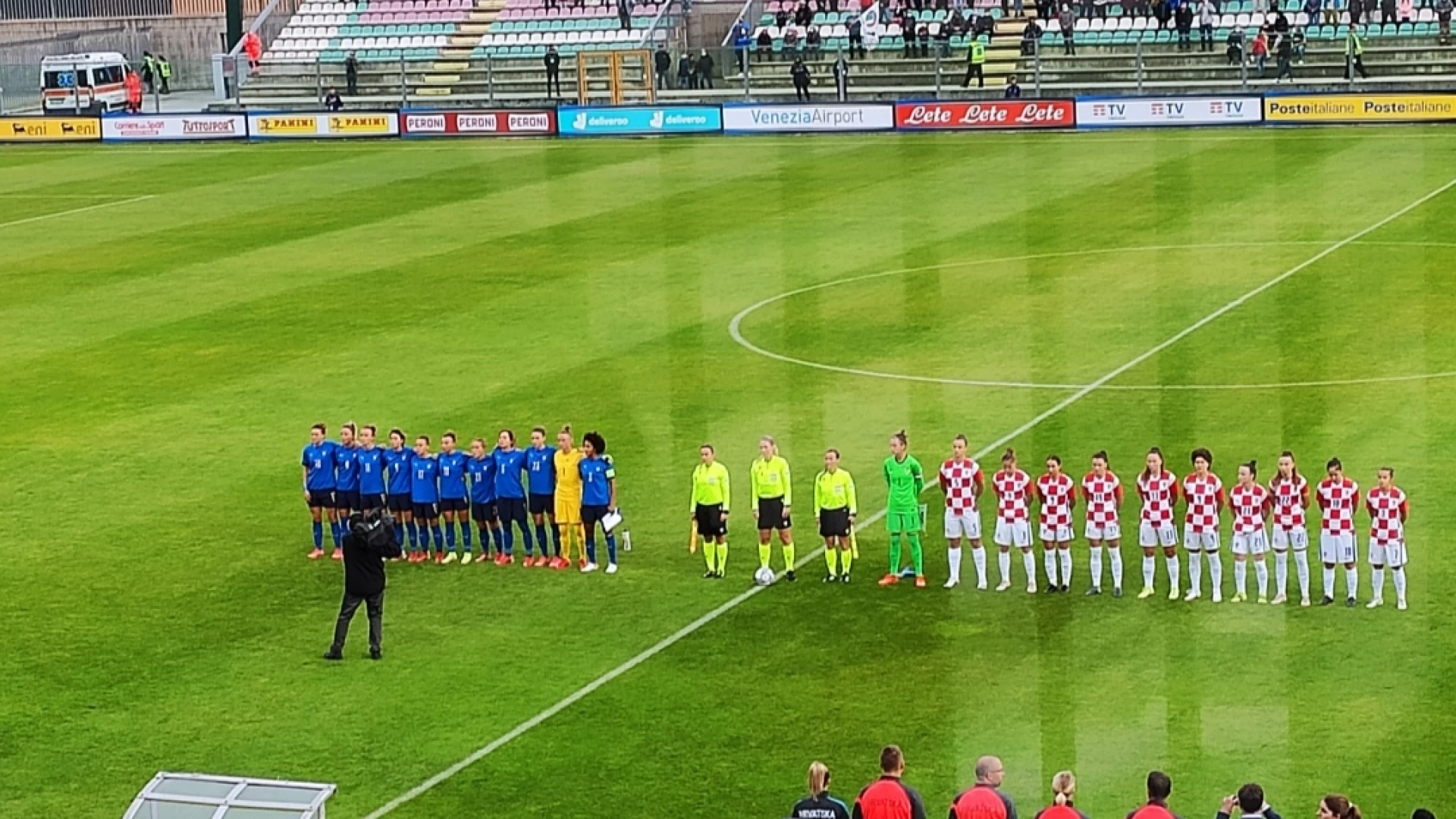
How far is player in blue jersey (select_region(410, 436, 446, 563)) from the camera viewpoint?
2258 cm

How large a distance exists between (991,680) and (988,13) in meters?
48.6

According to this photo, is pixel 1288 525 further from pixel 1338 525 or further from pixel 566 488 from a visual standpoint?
pixel 566 488

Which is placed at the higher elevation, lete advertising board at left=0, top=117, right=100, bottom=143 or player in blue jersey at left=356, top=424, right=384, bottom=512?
lete advertising board at left=0, top=117, right=100, bottom=143

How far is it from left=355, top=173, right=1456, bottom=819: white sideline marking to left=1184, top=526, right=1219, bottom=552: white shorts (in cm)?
378

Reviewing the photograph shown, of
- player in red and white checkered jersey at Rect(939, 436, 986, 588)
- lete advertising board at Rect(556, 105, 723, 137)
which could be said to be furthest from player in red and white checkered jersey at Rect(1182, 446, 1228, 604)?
lete advertising board at Rect(556, 105, 723, 137)

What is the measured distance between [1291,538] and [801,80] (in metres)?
41.7

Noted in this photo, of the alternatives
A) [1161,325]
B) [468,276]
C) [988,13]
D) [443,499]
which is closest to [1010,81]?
[988,13]

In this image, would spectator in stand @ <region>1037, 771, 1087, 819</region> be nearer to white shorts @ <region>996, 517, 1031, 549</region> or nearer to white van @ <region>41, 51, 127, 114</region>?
white shorts @ <region>996, 517, 1031, 549</region>

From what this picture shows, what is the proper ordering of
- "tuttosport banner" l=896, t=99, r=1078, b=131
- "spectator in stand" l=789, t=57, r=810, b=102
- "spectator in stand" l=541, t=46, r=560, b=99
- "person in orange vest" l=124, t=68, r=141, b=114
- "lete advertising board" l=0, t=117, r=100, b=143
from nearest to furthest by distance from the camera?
"tuttosport banner" l=896, t=99, r=1078, b=131, "spectator in stand" l=789, t=57, r=810, b=102, "spectator in stand" l=541, t=46, r=560, b=99, "lete advertising board" l=0, t=117, r=100, b=143, "person in orange vest" l=124, t=68, r=141, b=114

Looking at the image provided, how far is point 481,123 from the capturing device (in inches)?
2421

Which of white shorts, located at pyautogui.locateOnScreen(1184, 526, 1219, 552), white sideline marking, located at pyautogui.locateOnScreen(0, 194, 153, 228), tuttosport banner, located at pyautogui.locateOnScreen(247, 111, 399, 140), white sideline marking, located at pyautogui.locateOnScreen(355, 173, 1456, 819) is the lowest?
white sideline marking, located at pyautogui.locateOnScreen(355, 173, 1456, 819)

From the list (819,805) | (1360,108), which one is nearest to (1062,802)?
(819,805)

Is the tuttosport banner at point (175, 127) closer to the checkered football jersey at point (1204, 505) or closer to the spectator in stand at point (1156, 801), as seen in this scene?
the checkered football jersey at point (1204, 505)

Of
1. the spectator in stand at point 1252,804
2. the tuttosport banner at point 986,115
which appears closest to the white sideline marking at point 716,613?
the spectator in stand at point 1252,804
